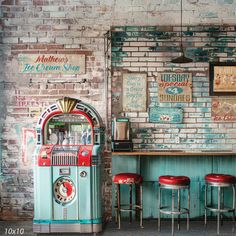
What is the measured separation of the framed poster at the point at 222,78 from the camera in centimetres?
625

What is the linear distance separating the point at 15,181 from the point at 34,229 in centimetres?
111

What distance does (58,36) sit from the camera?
6328 mm

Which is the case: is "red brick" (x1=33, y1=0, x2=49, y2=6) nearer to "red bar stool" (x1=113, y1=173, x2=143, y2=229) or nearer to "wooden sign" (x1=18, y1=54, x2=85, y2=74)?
"wooden sign" (x1=18, y1=54, x2=85, y2=74)

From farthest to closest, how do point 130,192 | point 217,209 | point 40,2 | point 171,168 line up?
1. point 40,2
2. point 171,168
3. point 130,192
4. point 217,209

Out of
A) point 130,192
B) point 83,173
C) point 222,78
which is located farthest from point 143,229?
Answer: point 222,78

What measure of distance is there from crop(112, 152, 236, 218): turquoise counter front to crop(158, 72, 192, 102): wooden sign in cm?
89

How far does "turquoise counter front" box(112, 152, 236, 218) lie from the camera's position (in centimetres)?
619

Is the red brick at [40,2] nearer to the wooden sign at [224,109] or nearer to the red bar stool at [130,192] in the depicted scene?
the red bar stool at [130,192]

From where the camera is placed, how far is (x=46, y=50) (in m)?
6.34

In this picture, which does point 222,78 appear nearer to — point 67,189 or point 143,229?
point 143,229

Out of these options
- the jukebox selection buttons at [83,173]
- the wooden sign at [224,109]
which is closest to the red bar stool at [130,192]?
the jukebox selection buttons at [83,173]

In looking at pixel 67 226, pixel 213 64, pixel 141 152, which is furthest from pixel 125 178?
pixel 213 64

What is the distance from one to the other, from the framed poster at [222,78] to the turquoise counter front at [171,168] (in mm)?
990

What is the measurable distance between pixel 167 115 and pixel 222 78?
1010 mm
